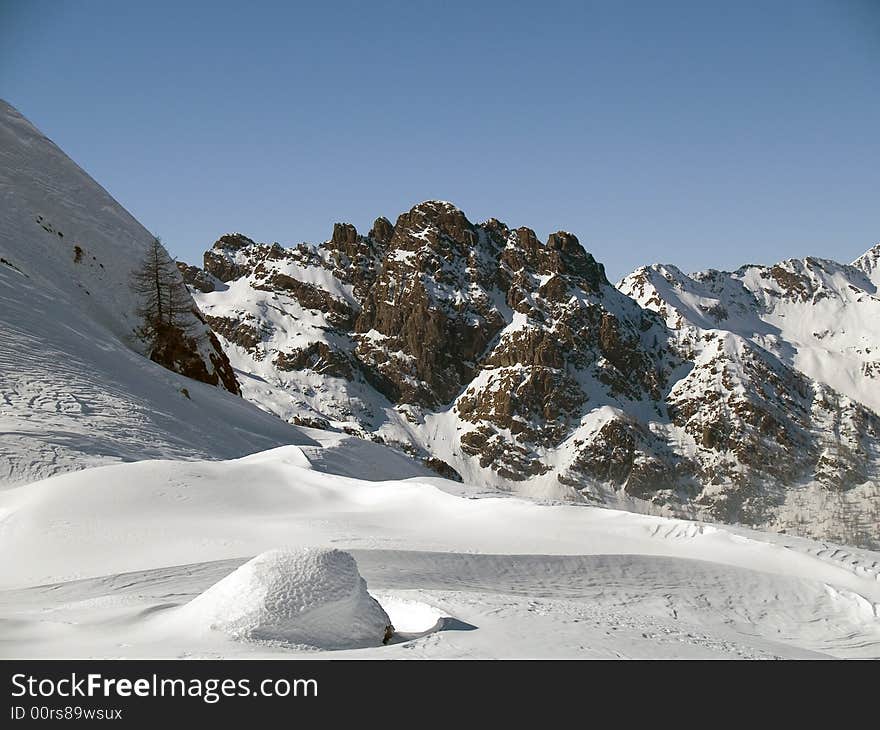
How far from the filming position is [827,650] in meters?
10.9

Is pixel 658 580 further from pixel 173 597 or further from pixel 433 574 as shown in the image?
pixel 173 597

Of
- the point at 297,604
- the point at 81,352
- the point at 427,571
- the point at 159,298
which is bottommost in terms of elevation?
the point at 427,571

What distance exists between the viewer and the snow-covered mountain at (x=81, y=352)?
24.4m

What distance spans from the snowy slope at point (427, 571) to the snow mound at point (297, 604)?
0.08m

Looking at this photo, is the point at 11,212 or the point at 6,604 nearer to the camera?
the point at 6,604

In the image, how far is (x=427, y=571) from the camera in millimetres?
12516

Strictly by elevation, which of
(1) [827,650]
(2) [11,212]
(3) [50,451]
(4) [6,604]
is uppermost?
(2) [11,212]

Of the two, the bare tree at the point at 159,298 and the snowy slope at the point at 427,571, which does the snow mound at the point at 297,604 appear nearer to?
the snowy slope at the point at 427,571

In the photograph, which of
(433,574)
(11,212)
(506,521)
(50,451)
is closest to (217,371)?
(11,212)

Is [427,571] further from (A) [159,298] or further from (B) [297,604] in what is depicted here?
(A) [159,298]

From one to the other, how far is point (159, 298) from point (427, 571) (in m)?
35.1

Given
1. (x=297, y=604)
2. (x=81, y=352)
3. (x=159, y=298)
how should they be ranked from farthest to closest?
(x=159, y=298), (x=81, y=352), (x=297, y=604)

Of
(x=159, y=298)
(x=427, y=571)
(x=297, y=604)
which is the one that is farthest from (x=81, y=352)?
(x=297, y=604)
